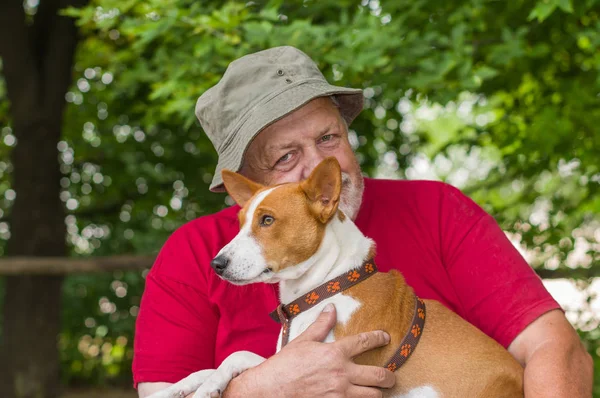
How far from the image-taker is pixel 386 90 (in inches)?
162

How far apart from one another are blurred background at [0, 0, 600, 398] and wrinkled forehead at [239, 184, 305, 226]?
138 centimetres

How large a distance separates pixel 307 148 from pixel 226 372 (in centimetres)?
87

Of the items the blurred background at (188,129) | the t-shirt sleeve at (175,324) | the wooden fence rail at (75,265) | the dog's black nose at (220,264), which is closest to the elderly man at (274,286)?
the t-shirt sleeve at (175,324)

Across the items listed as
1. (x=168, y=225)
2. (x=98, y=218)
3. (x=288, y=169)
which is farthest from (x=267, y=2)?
(x=98, y=218)

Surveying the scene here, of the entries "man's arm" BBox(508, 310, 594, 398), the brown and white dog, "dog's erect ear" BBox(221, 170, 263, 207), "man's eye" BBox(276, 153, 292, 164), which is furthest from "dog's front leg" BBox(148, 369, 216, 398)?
"man's arm" BBox(508, 310, 594, 398)

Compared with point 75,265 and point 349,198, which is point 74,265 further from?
point 349,198

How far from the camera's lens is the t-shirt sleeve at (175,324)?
2.73 meters

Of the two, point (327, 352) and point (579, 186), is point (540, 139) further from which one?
point (327, 352)

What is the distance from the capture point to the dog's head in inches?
95.6

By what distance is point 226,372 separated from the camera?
2459mm

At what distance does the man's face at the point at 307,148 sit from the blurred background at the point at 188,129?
0.96 m

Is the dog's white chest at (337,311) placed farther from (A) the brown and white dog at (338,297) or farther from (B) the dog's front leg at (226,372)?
(B) the dog's front leg at (226,372)

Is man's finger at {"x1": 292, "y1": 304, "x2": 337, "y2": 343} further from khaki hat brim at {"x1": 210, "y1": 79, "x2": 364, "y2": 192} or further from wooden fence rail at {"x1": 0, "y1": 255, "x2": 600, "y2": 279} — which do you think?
wooden fence rail at {"x1": 0, "y1": 255, "x2": 600, "y2": 279}

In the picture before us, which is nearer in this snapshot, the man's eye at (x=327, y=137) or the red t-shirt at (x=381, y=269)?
the red t-shirt at (x=381, y=269)
